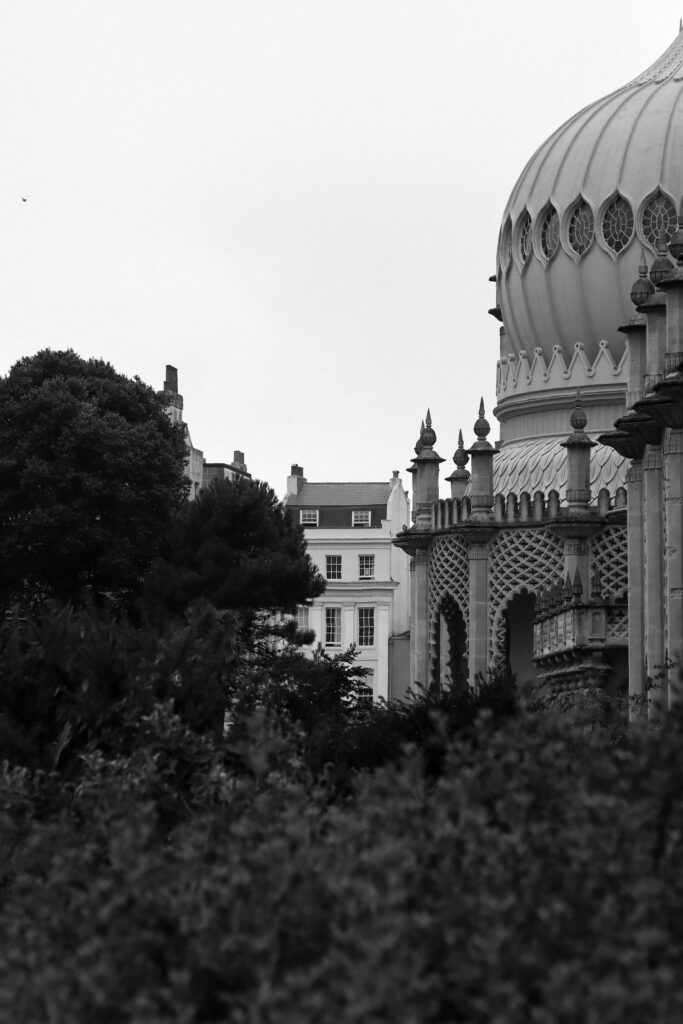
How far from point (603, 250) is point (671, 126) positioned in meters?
3.58

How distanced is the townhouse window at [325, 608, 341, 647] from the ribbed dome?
146 ft

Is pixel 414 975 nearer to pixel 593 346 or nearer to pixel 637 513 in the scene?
pixel 637 513

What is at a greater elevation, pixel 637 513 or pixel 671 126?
pixel 671 126

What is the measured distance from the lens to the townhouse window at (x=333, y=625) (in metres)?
105

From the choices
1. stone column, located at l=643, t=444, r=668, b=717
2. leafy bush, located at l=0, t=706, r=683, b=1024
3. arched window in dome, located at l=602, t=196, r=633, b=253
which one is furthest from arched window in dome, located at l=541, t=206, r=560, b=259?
leafy bush, located at l=0, t=706, r=683, b=1024

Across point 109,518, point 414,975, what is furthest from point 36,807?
point 109,518

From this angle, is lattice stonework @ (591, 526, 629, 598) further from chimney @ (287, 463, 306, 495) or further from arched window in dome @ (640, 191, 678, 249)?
chimney @ (287, 463, 306, 495)

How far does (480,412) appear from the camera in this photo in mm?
59688

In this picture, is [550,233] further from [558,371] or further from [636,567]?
[636,567]

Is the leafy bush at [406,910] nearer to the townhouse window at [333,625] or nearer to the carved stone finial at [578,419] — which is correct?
the carved stone finial at [578,419]

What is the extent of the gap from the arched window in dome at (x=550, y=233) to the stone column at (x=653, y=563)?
20.2 meters

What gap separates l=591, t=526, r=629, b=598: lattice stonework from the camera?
2108 inches

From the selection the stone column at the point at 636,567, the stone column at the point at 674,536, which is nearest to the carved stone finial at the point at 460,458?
the stone column at the point at 636,567

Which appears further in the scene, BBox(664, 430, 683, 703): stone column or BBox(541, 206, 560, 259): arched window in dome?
BBox(541, 206, 560, 259): arched window in dome
